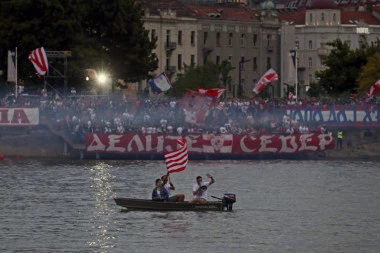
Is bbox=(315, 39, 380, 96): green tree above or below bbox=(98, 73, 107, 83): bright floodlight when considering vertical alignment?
above

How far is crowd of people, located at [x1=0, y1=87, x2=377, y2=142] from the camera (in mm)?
115312

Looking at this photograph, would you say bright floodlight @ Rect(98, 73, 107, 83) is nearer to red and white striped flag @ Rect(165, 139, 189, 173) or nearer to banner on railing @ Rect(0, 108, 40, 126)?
banner on railing @ Rect(0, 108, 40, 126)

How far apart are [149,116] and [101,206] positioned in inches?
1260

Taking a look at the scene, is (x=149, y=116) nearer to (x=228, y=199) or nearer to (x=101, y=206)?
→ (x=101, y=206)

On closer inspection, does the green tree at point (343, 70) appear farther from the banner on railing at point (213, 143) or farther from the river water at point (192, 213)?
the river water at point (192, 213)

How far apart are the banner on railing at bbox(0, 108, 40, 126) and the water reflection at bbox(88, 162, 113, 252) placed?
544 cm

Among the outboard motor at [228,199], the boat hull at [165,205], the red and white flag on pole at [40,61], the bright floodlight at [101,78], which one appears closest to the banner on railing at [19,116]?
the red and white flag on pole at [40,61]

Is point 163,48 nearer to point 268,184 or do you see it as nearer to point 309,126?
point 309,126

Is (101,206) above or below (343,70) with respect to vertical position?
below

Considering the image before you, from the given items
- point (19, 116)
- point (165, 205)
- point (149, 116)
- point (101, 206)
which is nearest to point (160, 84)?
point (149, 116)

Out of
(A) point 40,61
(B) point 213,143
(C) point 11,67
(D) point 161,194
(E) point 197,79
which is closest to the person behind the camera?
(D) point 161,194

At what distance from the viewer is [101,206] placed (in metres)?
85.4

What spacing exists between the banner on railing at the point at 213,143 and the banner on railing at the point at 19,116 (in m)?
3.88

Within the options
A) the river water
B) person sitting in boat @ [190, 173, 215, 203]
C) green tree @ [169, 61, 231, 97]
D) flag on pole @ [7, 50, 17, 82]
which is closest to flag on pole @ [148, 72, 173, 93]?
the river water
